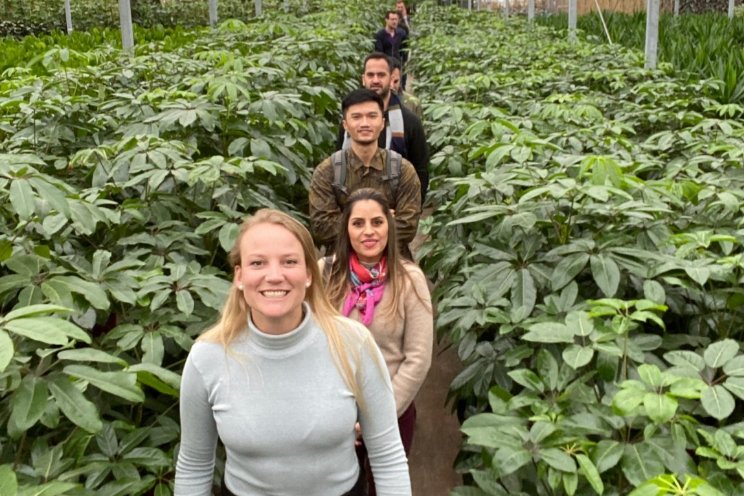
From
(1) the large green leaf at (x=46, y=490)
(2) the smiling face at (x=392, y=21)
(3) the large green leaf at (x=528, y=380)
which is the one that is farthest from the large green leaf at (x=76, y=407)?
(2) the smiling face at (x=392, y=21)

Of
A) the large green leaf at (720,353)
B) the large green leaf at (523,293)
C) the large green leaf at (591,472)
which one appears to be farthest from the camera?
the large green leaf at (523,293)

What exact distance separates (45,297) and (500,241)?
1307 millimetres

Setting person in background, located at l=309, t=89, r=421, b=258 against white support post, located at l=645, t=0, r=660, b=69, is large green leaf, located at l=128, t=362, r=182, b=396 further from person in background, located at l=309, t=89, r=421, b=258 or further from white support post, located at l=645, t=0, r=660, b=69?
white support post, located at l=645, t=0, r=660, b=69

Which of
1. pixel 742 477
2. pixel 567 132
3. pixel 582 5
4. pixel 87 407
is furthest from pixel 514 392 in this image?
pixel 582 5

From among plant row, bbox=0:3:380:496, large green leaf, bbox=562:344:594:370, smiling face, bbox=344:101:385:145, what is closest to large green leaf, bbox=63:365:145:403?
plant row, bbox=0:3:380:496

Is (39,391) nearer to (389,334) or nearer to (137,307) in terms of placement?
(137,307)

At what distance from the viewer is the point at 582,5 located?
27828 mm

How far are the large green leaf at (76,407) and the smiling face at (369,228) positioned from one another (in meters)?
0.96

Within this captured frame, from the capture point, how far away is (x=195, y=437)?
1.62 m

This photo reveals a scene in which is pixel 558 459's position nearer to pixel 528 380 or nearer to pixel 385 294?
pixel 528 380

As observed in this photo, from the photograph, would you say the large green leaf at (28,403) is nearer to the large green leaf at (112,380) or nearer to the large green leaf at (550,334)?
the large green leaf at (112,380)

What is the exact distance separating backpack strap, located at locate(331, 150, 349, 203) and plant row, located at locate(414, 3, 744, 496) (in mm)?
392

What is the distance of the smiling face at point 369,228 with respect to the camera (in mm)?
2287

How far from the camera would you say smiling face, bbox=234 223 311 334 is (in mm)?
1530
